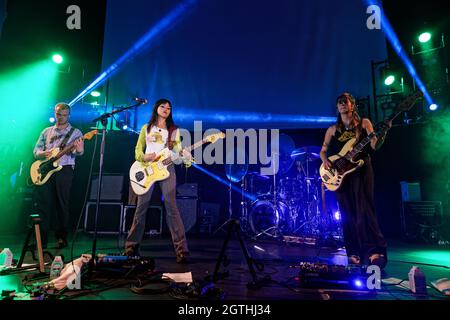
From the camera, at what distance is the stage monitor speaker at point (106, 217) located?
638cm

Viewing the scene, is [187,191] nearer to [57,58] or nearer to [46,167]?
[46,167]

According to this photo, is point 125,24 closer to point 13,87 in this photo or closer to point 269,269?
point 13,87

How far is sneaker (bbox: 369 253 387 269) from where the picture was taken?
2928mm

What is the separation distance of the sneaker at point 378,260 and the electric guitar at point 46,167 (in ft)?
14.5

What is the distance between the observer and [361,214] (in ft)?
10.4

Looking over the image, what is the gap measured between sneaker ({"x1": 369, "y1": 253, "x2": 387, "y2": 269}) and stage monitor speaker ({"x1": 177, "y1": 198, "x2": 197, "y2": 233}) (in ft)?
A: 13.8

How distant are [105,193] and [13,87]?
3943mm

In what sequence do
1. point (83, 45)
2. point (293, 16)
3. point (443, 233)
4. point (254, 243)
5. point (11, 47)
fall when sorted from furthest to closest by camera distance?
point (83, 45) < point (11, 47) < point (293, 16) < point (443, 233) < point (254, 243)

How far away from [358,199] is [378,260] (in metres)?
0.68

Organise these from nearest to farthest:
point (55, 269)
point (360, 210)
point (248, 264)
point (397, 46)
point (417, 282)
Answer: point (417, 282) < point (248, 264) < point (55, 269) < point (360, 210) < point (397, 46)

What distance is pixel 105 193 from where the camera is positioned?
6.55 meters

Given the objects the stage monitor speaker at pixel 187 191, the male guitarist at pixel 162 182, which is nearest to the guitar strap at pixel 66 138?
the male guitarist at pixel 162 182
